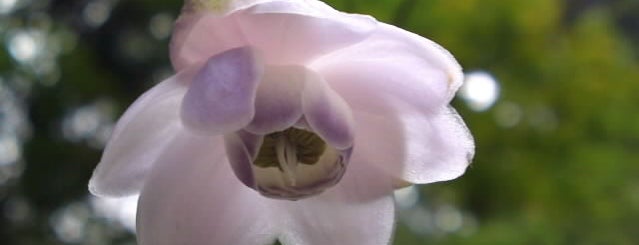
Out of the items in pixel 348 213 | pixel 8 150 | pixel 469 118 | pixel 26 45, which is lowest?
pixel 8 150

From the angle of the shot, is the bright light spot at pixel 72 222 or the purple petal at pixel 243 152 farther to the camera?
the bright light spot at pixel 72 222

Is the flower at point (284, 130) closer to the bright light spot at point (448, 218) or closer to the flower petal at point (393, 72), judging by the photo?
the flower petal at point (393, 72)

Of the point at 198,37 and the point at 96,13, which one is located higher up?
the point at 198,37

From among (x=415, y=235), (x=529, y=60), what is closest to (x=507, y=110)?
(x=529, y=60)

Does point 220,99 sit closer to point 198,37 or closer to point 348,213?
point 198,37

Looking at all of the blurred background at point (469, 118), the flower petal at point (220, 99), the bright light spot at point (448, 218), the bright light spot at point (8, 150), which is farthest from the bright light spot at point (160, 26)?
the flower petal at point (220, 99)

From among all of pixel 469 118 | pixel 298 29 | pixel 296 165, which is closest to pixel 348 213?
pixel 296 165

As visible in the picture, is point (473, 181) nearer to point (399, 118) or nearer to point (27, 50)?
point (27, 50)
